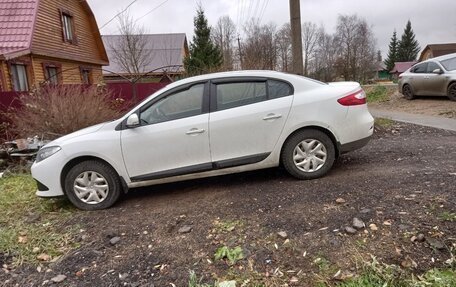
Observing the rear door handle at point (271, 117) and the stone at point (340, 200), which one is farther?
the rear door handle at point (271, 117)

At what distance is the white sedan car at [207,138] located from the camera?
4.54m

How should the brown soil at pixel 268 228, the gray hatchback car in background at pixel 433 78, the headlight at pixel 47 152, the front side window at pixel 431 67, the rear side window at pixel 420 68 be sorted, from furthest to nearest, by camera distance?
the rear side window at pixel 420 68
the front side window at pixel 431 67
the gray hatchback car in background at pixel 433 78
the headlight at pixel 47 152
the brown soil at pixel 268 228

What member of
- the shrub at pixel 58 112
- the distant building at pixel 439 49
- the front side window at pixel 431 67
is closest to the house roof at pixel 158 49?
the front side window at pixel 431 67

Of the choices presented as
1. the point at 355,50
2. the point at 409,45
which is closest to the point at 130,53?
the point at 355,50

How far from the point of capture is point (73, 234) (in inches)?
155

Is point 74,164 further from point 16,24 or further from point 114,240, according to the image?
point 16,24

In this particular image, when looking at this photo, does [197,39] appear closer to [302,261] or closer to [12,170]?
[12,170]

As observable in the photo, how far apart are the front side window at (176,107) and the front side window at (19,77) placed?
37.5ft

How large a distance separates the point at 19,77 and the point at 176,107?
1218 cm

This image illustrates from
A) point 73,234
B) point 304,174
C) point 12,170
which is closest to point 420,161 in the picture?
point 304,174

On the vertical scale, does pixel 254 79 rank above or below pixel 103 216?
above

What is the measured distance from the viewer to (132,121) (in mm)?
4480

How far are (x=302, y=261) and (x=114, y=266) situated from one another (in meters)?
1.69

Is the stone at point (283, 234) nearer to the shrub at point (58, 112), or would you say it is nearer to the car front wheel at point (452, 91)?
Result: the shrub at point (58, 112)
